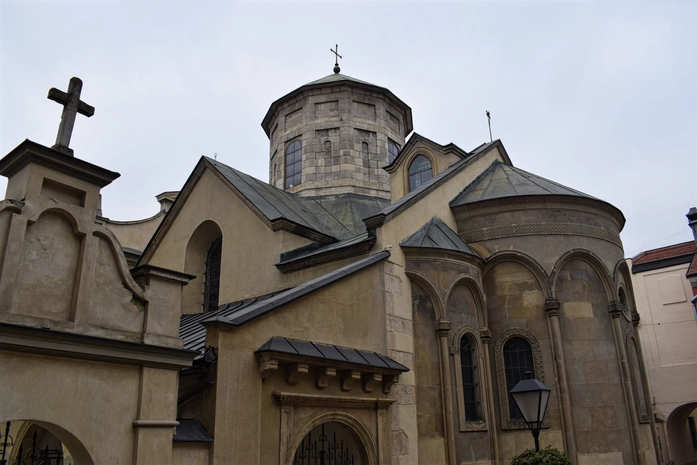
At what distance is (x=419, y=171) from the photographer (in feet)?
58.5

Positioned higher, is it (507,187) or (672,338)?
(507,187)

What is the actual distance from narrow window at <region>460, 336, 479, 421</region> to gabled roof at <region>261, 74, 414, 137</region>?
454 inches

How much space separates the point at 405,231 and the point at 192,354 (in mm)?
6541

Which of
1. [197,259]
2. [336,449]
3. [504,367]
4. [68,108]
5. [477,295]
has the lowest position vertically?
[336,449]

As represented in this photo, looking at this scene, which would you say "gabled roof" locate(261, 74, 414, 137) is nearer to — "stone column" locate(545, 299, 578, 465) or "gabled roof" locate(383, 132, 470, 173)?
"gabled roof" locate(383, 132, 470, 173)

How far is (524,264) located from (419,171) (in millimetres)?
5208

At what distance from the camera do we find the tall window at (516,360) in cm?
1316

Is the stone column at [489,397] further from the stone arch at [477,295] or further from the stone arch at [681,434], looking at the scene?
the stone arch at [681,434]

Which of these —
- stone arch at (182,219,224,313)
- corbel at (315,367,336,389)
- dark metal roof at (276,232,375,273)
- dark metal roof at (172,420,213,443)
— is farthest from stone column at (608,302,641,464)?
stone arch at (182,219,224,313)

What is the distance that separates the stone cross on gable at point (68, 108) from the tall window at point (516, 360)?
10046 mm

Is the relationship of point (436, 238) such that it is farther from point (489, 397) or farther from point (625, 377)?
point (625, 377)

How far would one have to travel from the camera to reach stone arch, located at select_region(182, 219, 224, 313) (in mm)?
15625

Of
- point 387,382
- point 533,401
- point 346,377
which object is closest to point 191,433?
point 346,377

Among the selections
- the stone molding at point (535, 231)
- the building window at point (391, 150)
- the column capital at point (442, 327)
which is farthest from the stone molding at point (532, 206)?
the building window at point (391, 150)
